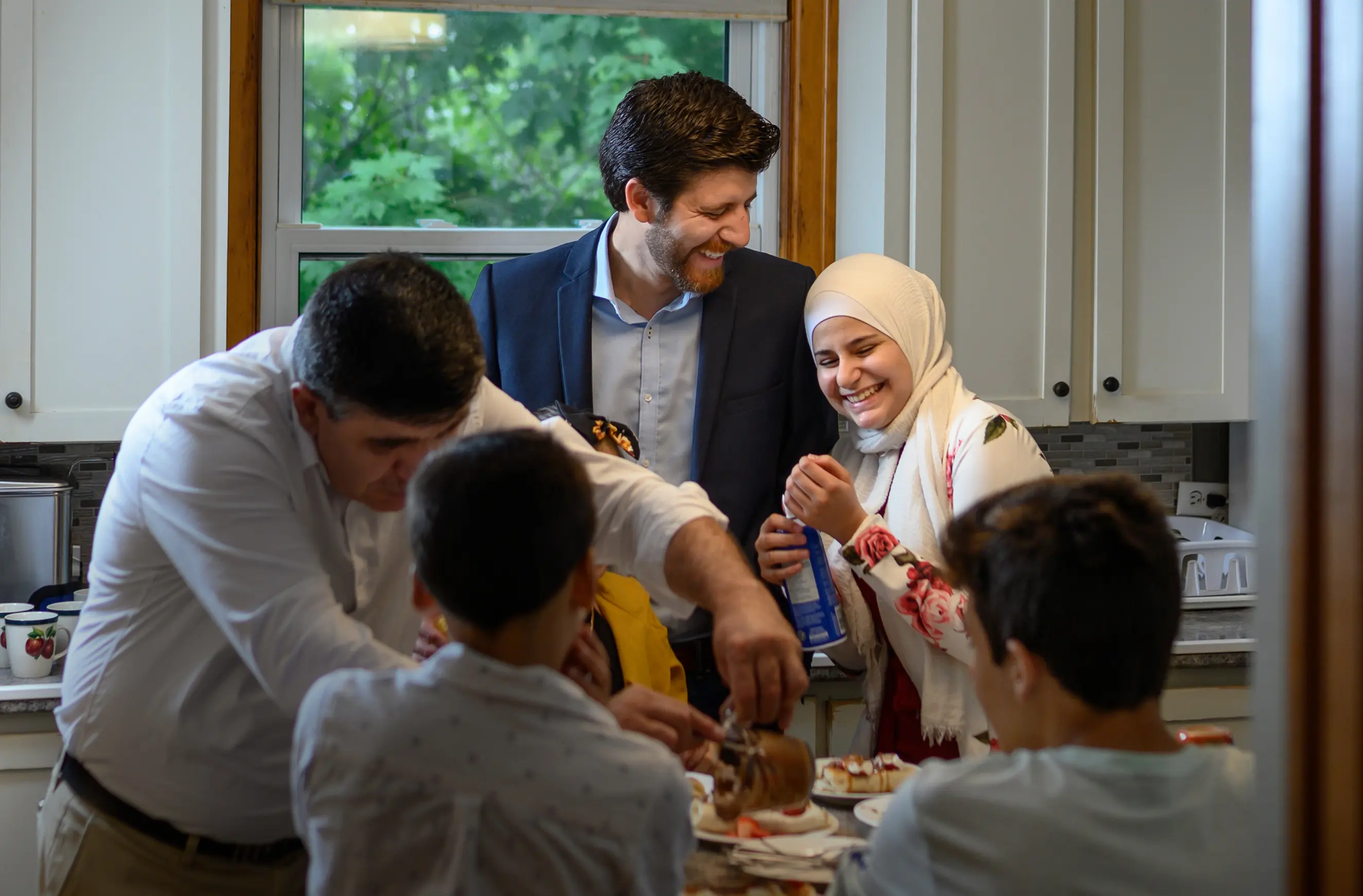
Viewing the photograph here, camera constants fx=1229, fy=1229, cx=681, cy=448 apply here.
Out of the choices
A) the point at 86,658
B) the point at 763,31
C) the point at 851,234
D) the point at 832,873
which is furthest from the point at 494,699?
the point at 763,31

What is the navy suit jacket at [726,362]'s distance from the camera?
7.15ft

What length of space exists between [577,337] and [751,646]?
1070 mm

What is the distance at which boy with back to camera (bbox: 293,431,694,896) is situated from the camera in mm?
947

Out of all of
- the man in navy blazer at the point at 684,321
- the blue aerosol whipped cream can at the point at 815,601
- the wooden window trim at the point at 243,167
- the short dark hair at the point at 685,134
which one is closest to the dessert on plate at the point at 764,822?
the blue aerosol whipped cream can at the point at 815,601

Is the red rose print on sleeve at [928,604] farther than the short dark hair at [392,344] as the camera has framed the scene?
Yes

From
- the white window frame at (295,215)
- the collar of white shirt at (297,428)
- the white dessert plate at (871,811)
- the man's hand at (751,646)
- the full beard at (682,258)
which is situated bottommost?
the white dessert plate at (871,811)

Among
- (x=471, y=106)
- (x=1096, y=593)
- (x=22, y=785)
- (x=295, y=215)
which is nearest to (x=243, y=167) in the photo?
(x=295, y=215)

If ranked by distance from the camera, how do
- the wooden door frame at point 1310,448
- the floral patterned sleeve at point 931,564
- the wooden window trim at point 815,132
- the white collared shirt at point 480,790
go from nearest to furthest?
the wooden door frame at point 1310,448
the white collared shirt at point 480,790
the floral patterned sleeve at point 931,564
the wooden window trim at point 815,132

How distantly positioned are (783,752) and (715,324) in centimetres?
113

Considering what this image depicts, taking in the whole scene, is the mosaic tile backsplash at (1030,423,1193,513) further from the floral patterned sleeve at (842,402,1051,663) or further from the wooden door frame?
the wooden door frame

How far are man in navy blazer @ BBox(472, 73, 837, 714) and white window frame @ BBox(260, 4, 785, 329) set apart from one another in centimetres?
68

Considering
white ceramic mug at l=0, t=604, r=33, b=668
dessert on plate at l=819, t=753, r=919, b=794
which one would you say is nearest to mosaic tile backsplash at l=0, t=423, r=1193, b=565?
dessert on plate at l=819, t=753, r=919, b=794

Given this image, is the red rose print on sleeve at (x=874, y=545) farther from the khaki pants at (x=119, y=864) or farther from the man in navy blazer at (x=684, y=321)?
the khaki pants at (x=119, y=864)

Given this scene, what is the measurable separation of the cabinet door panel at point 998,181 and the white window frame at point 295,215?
0.42 m
